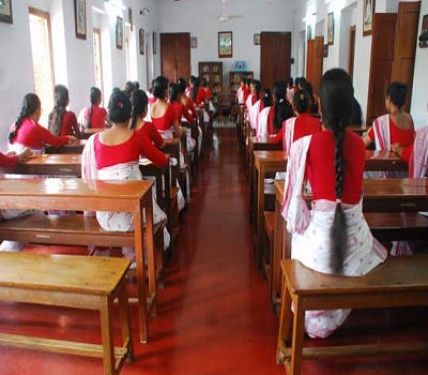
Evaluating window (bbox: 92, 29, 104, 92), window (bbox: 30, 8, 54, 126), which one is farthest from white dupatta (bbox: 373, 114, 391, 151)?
window (bbox: 92, 29, 104, 92)

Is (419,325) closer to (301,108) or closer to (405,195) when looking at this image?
(405,195)

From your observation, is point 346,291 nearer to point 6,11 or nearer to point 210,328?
point 210,328

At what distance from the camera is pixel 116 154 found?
108 inches

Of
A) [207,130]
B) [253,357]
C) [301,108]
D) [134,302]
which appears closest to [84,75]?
[207,130]

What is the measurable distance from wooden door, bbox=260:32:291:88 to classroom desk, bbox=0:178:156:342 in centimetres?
1101

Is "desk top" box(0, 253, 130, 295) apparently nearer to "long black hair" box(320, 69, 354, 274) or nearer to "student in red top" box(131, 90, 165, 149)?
"long black hair" box(320, 69, 354, 274)

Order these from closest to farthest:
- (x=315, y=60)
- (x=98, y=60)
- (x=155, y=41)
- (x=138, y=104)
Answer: (x=138, y=104), (x=98, y=60), (x=315, y=60), (x=155, y=41)

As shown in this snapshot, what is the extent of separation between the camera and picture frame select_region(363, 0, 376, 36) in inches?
245

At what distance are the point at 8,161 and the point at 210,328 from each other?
174 cm

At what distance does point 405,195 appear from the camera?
234 centimetres

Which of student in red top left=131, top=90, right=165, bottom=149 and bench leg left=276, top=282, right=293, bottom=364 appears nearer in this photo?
bench leg left=276, top=282, right=293, bottom=364

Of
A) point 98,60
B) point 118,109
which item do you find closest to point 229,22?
point 98,60

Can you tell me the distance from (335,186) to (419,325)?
4.12ft

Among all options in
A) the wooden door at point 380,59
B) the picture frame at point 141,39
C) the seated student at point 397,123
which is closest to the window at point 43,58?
the seated student at point 397,123
